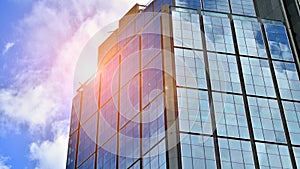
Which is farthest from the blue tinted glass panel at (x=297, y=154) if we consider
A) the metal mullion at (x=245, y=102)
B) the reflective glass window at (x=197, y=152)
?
the reflective glass window at (x=197, y=152)

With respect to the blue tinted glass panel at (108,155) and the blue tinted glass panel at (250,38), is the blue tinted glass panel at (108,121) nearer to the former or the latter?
the blue tinted glass panel at (108,155)

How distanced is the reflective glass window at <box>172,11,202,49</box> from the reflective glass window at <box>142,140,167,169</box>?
1678 centimetres

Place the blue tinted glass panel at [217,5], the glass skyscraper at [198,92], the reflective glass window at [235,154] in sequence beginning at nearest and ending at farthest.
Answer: the reflective glass window at [235,154] → the glass skyscraper at [198,92] → the blue tinted glass panel at [217,5]

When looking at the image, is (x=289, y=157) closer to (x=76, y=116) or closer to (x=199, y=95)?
(x=199, y=95)

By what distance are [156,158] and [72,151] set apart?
34322 mm

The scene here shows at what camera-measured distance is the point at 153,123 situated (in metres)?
71.4

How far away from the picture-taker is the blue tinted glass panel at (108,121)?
3340 inches

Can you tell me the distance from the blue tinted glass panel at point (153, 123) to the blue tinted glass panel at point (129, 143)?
1780 millimetres

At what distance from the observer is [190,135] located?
66.4m

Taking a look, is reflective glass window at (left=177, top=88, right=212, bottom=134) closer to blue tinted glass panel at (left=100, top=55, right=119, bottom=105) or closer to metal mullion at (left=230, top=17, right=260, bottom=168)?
metal mullion at (left=230, top=17, right=260, bottom=168)

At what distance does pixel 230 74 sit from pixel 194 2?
1591 cm

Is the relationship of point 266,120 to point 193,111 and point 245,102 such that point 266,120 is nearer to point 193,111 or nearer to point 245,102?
point 245,102

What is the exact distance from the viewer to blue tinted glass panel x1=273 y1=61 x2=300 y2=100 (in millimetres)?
76875

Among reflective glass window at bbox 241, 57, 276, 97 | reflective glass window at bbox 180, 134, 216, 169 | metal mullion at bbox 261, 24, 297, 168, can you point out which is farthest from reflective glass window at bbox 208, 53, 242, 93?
reflective glass window at bbox 180, 134, 216, 169
